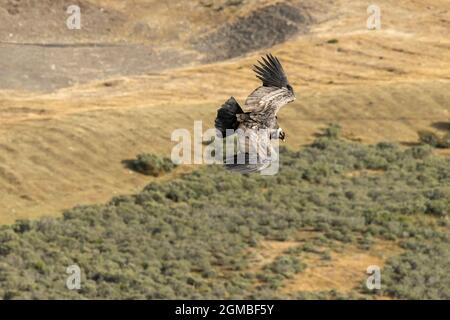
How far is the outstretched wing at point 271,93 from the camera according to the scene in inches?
886

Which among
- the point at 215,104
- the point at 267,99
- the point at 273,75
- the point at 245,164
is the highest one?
the point at 215,104

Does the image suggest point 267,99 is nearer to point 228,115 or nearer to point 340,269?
point 228,115

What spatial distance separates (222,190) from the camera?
1945 inches

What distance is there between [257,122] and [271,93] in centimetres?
148

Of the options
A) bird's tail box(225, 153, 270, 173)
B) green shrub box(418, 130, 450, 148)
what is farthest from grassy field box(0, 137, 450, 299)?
bird's tail box(225, 153, 270, 173)

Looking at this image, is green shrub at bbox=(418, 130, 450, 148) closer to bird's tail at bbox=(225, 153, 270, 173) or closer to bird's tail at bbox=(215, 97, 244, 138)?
bird's tail at bbox=(215, 97, 244, 138)

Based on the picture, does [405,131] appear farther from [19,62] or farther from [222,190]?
[19,62]

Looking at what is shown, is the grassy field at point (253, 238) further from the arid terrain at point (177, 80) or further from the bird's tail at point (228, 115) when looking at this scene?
the bird's tail at point (228, 115)

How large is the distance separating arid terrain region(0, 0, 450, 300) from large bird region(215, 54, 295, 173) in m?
17.9

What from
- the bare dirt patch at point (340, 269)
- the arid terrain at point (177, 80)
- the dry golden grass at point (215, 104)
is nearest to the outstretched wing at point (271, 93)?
the bare dirt patch at point (340, 269)

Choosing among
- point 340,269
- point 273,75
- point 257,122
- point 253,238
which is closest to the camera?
point 257,122

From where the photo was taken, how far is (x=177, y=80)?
63344 millimetres

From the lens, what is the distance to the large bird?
19.8 m

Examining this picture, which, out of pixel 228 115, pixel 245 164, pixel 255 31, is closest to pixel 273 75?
pixel 228 115
